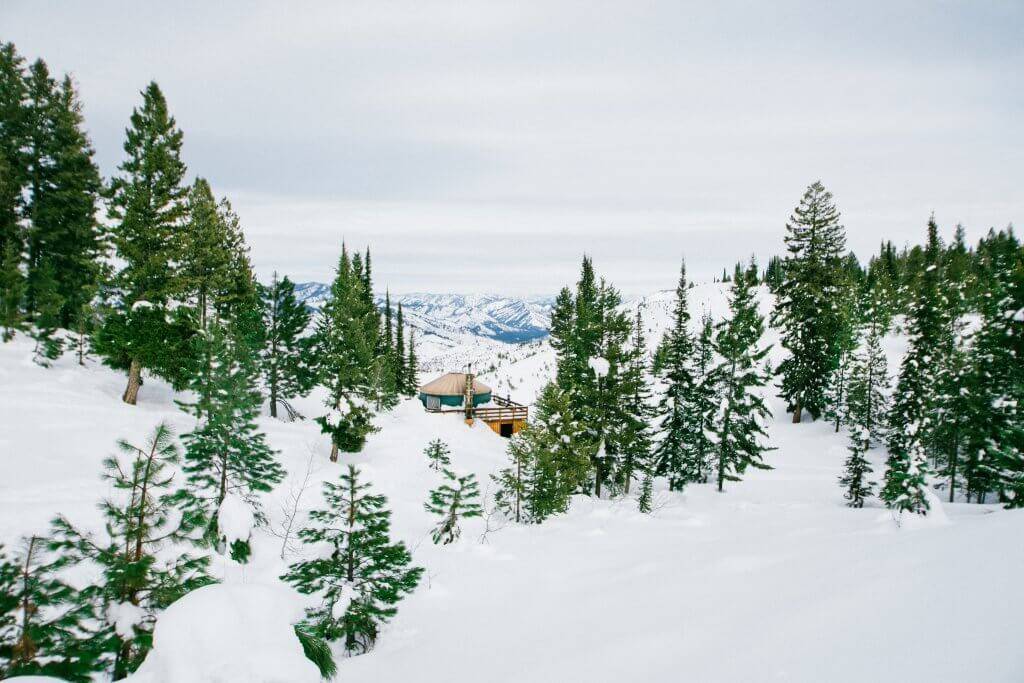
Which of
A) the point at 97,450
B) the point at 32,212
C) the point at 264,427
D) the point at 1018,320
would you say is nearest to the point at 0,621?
the point at 97,450

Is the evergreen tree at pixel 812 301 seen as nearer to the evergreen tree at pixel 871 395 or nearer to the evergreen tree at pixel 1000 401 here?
the evergreen tree at pixel 871 395

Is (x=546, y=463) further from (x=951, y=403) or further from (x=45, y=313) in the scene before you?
(x=45, y=313)

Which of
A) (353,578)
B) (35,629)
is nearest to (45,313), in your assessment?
(353,578)

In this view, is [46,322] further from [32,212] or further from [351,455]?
[351,455]

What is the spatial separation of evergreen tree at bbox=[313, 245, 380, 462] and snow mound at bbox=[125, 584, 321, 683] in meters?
23.0

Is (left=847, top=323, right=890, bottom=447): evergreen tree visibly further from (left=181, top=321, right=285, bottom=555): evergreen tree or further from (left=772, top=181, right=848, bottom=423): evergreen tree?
(left=181, top=321, right=285, bottom=555): evergreen tree

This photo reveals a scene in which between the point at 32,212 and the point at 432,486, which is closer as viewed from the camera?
the point at 432,486

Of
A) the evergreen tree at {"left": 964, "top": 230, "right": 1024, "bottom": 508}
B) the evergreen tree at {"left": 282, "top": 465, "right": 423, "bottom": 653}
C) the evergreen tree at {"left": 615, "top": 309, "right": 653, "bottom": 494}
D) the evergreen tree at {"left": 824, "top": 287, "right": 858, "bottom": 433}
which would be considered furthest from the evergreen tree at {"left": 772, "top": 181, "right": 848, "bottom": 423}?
the evergreen tree at {"left": 282, "top": 465, "right": 423, "bottom": 653}

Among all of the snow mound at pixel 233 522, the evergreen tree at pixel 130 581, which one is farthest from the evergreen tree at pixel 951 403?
the evergreen tree at pixel 130 581

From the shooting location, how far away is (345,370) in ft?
84.0

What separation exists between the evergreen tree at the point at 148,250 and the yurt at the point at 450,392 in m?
24.9

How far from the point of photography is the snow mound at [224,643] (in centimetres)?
329

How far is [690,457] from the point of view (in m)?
26.3

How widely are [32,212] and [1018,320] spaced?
1922 inches
